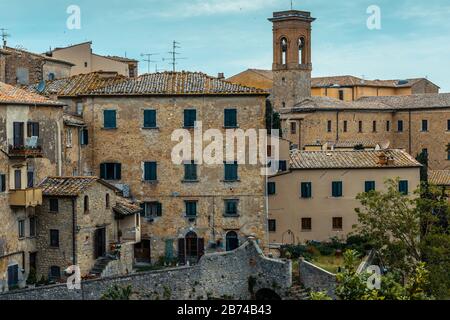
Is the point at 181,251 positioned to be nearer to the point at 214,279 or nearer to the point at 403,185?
the point at 214,279

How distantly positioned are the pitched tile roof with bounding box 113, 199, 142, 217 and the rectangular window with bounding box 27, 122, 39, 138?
176 inches

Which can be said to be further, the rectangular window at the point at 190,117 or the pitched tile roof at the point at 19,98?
the rectangular window at the point at 190,117

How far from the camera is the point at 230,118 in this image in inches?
1587

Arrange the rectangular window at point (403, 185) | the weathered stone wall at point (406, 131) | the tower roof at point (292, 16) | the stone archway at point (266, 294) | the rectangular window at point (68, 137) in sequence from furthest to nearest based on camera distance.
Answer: the tower roof at point (292, 16)
the weathered stone wall at point (406, 131)
the rectangular window at point (403, 185)
the rectangular window at point (68, 137)
the stone archway at point (266, 294)

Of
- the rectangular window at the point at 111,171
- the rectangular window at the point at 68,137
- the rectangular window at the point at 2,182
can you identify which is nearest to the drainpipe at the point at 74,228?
the rectangular window at the point at 2,182

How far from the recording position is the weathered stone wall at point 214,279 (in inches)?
1252

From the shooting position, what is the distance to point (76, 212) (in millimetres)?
33750

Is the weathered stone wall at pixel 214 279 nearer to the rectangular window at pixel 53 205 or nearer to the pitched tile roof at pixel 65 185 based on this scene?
the pitched tile roof at pixel 65 185

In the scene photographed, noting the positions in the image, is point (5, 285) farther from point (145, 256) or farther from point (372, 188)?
point (372, 188)

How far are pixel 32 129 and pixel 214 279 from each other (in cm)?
935

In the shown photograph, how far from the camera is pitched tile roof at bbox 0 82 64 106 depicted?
33750 mm

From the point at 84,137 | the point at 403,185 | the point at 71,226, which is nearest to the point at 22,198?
the point at 71,226
